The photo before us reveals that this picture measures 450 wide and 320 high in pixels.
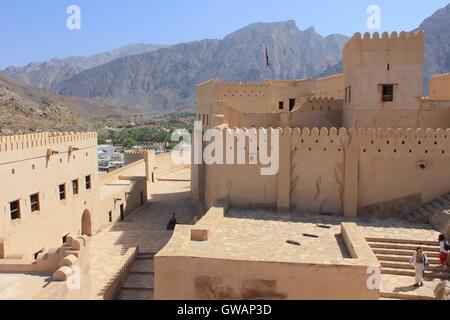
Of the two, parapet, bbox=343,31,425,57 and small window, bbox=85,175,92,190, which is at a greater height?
parapet, bbox=343,31,425,57

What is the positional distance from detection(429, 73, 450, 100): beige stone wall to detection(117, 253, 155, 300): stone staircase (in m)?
14.7

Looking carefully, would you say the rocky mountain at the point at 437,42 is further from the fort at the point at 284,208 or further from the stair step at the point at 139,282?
the stair step at the point at 139,282

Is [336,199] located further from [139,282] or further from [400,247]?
[139,282]

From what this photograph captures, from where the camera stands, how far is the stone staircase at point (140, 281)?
13.5 metres

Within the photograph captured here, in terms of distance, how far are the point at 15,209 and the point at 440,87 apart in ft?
61.6

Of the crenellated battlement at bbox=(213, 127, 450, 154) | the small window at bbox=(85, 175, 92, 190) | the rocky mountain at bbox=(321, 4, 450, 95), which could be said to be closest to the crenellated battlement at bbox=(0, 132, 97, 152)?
the small window at bbox=(85, 175, 92, 190)

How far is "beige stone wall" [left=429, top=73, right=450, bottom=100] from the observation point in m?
19.9

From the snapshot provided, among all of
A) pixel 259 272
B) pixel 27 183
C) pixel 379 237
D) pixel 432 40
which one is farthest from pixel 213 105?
pixel 432 40

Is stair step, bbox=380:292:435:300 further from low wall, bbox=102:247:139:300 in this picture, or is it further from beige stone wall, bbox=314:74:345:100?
beige stone wall, bbox=314:74:345:100

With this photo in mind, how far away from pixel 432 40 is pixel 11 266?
413ft

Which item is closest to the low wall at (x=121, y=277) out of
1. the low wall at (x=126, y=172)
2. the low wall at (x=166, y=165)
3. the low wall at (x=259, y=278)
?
the low wall at (x=259, y=278)

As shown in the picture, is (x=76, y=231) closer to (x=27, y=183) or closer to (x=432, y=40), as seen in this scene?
(x=27, y=183)

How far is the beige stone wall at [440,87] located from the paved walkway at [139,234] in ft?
42.0

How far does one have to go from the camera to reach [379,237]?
40.3 feet
